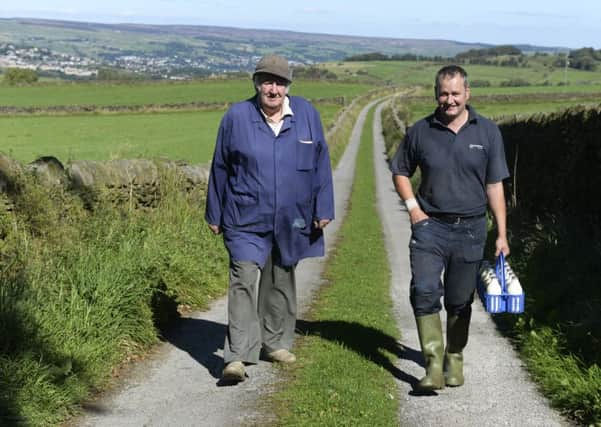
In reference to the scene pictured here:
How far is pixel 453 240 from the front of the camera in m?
5.98

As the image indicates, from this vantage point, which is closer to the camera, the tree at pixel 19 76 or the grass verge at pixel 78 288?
the grass verge at pixel 78 288

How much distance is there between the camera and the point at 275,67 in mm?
6086

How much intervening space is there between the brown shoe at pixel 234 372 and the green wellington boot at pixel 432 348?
1.23 meters

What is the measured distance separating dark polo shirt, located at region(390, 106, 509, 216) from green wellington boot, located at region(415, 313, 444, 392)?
2.58 ft

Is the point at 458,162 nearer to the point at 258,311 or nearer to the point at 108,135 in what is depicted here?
the point at 258,311

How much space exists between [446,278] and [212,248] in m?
5.41

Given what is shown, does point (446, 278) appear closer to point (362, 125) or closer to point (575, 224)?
point (575, 224)

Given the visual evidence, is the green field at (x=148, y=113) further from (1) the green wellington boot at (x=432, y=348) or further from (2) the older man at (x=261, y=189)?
(1) the green wellington boot at (x=432, y=348)

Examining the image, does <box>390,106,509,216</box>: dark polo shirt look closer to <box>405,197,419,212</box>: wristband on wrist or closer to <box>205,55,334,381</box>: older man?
<box>405,197,419,212</box>: wristband on wrist

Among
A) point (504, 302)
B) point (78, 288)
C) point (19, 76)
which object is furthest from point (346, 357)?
point (19, 76)

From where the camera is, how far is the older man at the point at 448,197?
19.2 feet

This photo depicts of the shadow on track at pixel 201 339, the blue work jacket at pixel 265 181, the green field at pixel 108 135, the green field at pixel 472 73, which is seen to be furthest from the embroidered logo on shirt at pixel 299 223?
the green field at pixel 472 73

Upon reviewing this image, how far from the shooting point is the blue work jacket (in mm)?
6188

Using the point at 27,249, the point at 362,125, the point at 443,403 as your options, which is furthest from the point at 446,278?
the point at 362,125
